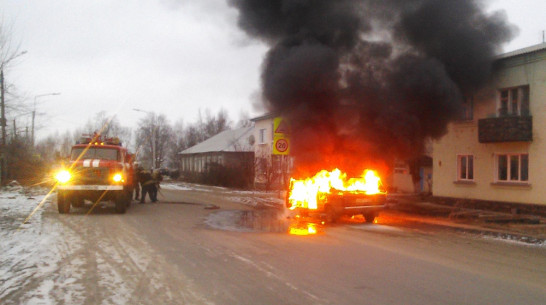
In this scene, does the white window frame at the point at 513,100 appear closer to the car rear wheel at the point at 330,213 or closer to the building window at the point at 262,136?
the car rear wheel at the point at 330,213

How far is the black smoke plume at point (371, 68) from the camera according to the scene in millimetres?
17156

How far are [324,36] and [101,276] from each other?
13.6 m

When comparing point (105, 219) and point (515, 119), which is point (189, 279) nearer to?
point (105, 219)

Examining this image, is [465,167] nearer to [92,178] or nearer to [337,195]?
[337,195]

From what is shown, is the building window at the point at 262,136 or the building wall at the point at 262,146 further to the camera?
the building window at the point at 262,136

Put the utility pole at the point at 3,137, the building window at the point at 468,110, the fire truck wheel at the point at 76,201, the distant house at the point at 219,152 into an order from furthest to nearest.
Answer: the distant house at the point at 219,152
the utility pole at the point at 3,137
the building window at the point at 468,110
the fire truck wheel at the point at 76,201

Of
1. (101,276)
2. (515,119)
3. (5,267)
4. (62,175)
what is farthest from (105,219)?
(515,119)

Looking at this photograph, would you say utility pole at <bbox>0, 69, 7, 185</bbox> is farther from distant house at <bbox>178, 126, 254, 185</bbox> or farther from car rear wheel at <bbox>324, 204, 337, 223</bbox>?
car rear wheel at <bbox>324, 204, 337, 223</bbox>

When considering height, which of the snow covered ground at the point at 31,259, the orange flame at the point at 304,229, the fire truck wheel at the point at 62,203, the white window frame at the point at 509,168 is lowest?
the snow covered ground at the point at 31,259

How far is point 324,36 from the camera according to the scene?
18.2 metres

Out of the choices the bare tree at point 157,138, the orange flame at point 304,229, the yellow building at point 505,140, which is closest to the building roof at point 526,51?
the yellow building at point 505,140

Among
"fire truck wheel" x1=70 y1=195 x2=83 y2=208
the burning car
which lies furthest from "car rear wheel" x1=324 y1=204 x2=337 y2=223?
"fire truck wheel" x1=70 y1=195 x2=83 y2=208

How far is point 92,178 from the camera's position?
50.9 feet

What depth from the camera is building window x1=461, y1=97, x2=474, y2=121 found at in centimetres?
1997
